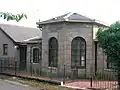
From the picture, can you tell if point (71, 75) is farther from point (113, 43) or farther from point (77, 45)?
point (113, 43)

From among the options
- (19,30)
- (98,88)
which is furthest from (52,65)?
(19,30)

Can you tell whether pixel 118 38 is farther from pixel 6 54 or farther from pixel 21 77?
pixel 6 54

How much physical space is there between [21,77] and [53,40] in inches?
152

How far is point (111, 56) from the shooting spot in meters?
12.3

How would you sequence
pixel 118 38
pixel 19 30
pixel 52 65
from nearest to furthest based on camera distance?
pixel 118 38 → pixel 52 65 → pixel 19 30

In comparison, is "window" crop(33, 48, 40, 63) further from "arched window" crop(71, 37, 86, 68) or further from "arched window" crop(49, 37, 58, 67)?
"arched window" crop(71, 37, 86, 68)

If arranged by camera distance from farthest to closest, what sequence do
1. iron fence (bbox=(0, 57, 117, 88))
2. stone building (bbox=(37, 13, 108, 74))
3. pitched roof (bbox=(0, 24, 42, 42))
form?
pitched roof (bbox=(0, 24, 42, 42)) < stone building (bbox=(37, 13, 108, 74)) < iron fence (bbox=(0, 57, 117, 88))

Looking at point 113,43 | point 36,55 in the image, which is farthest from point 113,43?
point 36,55

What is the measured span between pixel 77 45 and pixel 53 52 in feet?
6.95

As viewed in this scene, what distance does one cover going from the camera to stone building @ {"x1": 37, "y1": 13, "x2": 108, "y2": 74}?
18875 mm

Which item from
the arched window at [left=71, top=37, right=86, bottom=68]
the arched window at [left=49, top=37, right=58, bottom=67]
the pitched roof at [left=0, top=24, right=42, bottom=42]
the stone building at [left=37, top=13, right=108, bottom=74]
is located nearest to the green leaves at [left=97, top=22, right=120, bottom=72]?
the stone building at [left=37, top=13, right=108, bottom=74]

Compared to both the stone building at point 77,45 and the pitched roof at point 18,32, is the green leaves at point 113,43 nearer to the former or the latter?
the stone building at point 77,45

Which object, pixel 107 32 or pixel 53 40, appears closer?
pixel 107 32

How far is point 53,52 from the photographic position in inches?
787
